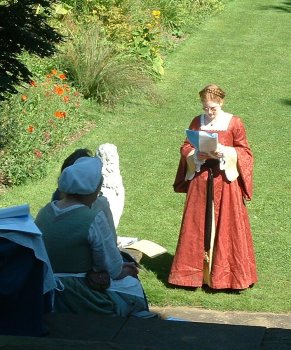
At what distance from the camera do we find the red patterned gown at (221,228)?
791 cm

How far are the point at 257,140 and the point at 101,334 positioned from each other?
8.30 m

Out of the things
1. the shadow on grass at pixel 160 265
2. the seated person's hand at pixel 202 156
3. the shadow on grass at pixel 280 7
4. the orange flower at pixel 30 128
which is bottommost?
the shadow on grass at pixel 160 265

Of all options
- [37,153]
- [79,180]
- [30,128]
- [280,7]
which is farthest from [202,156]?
[280,7]

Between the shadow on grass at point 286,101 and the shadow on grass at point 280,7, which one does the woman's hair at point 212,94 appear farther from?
the shadow on grass at point 280,7

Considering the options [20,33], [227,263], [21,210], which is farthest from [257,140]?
[21,210]

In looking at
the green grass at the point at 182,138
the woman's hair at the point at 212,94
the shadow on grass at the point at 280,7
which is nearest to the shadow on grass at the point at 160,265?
the green grass at the point at 182,138

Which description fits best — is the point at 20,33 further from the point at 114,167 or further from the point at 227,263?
the point at 227,263

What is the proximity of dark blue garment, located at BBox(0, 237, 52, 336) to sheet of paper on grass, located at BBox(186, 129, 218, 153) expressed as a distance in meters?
2.84

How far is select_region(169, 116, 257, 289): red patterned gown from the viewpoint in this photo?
26.0 feet

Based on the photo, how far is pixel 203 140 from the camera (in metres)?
7.50

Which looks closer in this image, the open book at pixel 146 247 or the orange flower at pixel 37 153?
the open book at pixel 146 247

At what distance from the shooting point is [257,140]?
13141mm

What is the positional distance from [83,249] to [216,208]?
2692 millimetres

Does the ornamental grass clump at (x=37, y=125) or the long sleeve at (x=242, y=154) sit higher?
the long sleeve at (x=242, y=154)
